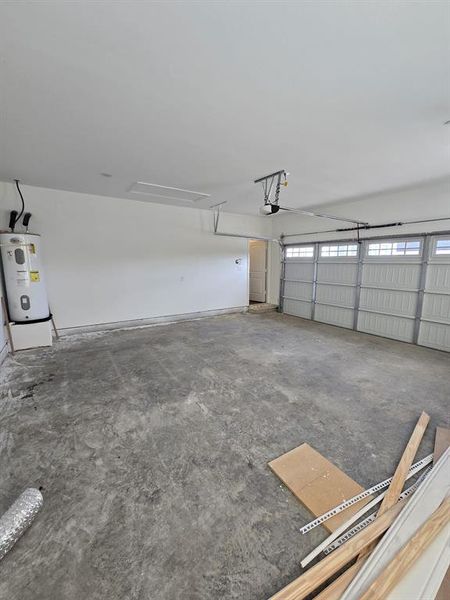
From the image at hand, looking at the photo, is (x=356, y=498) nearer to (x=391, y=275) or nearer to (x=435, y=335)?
(x=435, y=335)

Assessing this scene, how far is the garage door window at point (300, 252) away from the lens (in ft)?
21.6

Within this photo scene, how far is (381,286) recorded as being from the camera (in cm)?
513

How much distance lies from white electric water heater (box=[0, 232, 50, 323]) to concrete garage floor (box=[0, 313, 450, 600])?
0.70 meters

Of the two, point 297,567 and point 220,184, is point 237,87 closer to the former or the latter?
point 220,184

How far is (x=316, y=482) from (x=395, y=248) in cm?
472

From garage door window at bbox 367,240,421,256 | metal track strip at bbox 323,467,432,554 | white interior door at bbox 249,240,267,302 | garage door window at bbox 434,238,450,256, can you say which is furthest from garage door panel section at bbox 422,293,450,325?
white interior door at bbox 249,240,267,302

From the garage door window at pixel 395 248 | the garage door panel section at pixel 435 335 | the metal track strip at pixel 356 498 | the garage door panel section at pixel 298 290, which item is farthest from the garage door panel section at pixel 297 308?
the metal track strip at pixel 356 498

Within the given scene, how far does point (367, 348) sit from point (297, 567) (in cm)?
385

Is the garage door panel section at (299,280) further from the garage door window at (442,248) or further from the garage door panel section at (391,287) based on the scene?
the garage door window at (442,248)

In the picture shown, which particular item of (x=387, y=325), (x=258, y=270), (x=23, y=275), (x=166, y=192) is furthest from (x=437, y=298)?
(x=23, y=275)

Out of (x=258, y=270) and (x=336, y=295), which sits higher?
(x=258, y=270)

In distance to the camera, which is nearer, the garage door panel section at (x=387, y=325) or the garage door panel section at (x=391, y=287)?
the garage door panel section at (x=391, y=287)

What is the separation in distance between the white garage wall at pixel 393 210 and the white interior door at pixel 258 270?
1.72 meters

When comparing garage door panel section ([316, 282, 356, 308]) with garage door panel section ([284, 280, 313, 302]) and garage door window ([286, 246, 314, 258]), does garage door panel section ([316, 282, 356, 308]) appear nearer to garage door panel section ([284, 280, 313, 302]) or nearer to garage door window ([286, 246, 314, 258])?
garage door panel section ([284, 280, 313, 302])
